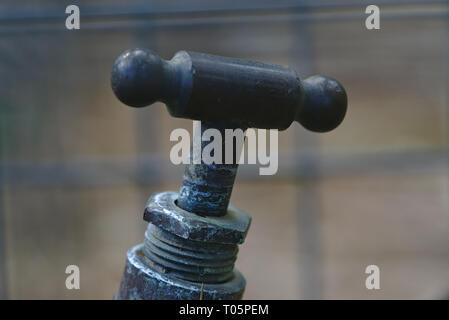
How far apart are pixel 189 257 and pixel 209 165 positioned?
87 mm

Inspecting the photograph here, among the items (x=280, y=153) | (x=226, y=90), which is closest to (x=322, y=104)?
(x=226, y=90)

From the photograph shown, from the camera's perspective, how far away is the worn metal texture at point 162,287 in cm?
44

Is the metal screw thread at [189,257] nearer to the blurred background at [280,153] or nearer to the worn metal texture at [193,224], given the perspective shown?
the worn metal texture at [193,224]

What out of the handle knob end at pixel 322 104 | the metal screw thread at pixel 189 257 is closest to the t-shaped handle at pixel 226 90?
the handle knob end at pixel 322 104

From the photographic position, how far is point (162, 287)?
45cm

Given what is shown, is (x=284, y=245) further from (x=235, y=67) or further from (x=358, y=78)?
(x=235, y=67)

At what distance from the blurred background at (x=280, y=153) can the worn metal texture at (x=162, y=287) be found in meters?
1.33

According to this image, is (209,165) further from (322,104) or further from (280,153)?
(280,153)

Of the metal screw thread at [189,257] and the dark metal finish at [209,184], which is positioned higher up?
the dark metal finish at [209,184]

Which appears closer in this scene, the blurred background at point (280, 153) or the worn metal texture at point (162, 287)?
the worn metal texture at point (162, 287)

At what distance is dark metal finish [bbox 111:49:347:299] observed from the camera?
0.40m

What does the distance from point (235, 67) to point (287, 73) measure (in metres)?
0.05

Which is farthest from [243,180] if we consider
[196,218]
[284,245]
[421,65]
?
[196,218]

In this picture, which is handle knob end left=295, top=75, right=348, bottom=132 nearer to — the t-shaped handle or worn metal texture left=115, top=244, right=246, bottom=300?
the t-shaped handle
